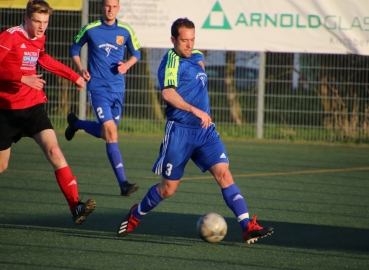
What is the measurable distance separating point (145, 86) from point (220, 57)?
5.44 ft

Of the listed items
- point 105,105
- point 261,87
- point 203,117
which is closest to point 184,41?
point 203,117

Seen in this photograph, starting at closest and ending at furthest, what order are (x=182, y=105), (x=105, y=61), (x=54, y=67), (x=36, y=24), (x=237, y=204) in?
1. (x=182, y=105)
2. (x=237, y=204)
3. (x=36, y=24)
4. (x=54, y=67)
5. (x=105, y=61)

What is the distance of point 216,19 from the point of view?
14.3 meters

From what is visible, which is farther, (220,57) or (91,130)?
(220,57)

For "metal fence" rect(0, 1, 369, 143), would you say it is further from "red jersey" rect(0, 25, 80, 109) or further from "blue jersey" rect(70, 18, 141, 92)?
"red jersey" rect(0, 25, 80, 109)

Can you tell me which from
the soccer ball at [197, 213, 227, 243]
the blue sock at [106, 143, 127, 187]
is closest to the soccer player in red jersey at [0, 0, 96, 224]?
the soccer ball at [197, 213, 227, 243]

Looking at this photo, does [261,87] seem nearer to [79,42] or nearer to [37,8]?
[79,42]

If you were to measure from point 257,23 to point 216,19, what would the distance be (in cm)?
79

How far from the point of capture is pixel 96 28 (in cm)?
913

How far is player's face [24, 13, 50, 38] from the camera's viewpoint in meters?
6.38

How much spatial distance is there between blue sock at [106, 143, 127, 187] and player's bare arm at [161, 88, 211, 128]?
2.73 metres

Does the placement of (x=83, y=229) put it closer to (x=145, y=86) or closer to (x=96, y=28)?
(x=96, y=28)

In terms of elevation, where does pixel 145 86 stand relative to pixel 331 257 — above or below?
above

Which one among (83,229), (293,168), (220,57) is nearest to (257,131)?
(220,57)
